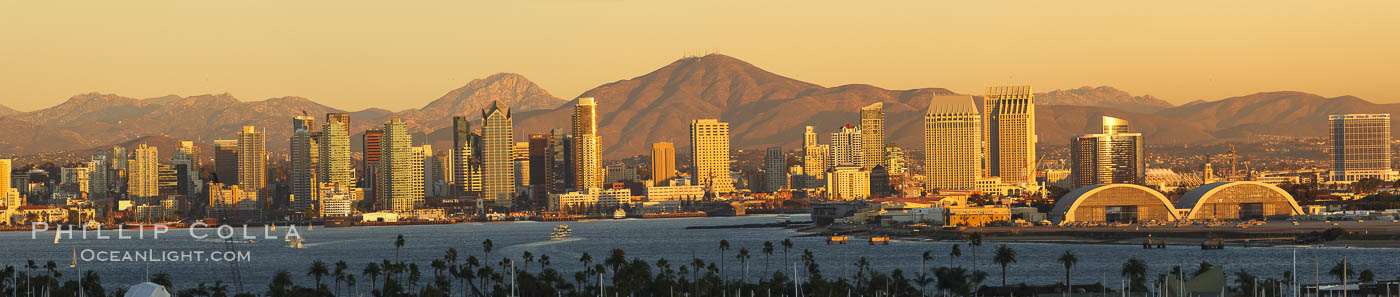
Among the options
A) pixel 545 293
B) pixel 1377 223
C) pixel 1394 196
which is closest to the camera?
pixel 545 293

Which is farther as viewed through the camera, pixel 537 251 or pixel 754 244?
pixel 754 244

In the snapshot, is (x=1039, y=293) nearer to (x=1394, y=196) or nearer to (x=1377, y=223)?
(x=1377, y=223)

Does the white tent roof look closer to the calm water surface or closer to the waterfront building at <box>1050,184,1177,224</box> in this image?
the calm water surface

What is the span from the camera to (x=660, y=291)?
3184 inches

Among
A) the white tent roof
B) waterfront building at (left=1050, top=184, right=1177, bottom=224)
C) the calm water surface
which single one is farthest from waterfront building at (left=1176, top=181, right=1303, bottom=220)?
the white tent roof

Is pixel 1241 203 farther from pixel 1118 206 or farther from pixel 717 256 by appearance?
pixel 717 256

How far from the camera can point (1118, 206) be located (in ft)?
604

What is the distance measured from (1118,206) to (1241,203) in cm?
1253

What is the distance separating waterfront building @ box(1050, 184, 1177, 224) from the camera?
184m

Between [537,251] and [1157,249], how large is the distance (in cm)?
5051

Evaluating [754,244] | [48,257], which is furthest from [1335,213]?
[48,257]

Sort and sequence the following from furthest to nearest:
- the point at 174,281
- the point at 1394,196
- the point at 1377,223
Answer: the point at 1394,196
the point at 1377,223
the point at 174,281

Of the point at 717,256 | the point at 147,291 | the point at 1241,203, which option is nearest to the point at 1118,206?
the point at 1241,203

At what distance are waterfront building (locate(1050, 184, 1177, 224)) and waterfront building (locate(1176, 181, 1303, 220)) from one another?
3244 millimetres
